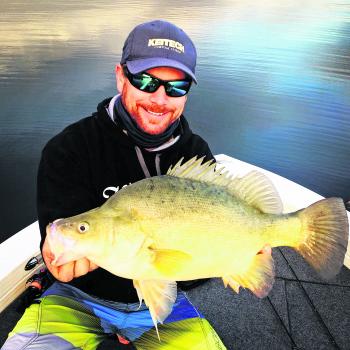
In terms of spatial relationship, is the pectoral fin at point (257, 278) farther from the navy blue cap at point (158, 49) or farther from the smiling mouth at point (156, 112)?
the navy blue cap at point (158, 49)

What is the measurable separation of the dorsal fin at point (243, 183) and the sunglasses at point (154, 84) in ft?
1.57

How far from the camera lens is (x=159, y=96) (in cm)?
177

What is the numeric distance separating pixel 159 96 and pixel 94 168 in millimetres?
502

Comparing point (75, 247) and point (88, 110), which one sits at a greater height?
point (75, 247)

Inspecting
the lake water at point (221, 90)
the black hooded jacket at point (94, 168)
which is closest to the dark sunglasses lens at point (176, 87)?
the black hooded jacket at point (94, 168)

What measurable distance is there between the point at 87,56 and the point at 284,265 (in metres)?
12.3

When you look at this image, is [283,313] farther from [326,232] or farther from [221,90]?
[221,90]

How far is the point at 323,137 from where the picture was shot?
30.3 feet

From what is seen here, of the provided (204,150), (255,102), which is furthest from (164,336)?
(255,102)

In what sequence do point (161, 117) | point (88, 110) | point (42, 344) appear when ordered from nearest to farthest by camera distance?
point (42, 344)
point (161, 117)
point (88, 110)

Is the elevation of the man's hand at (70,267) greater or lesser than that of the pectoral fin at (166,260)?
lesser

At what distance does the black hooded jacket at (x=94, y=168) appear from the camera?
5.57 feet

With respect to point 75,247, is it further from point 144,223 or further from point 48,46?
point 48,46

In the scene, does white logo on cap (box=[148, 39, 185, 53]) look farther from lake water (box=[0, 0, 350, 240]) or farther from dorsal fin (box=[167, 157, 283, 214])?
lake water (box=[0, 0, 350, 240])
